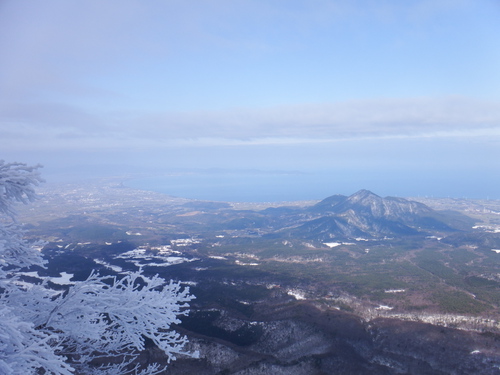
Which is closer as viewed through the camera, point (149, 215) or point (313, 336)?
point (313, 336)

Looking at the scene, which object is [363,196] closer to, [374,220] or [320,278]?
[374,220]

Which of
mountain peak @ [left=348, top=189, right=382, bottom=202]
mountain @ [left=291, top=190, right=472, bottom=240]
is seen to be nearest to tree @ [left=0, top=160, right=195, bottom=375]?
mountain @ [left=291, top=190, right=472, bottom=240]

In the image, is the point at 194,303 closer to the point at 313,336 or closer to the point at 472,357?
the point at 313,336

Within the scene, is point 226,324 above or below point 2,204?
below

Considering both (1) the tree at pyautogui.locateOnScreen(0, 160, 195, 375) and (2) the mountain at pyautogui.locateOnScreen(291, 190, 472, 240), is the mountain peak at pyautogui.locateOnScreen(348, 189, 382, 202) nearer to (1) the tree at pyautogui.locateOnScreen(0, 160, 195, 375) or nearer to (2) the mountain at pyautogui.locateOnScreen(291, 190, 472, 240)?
(2) the mountain at pyautogui.locateOnScreen(291, 190, 472, 240)

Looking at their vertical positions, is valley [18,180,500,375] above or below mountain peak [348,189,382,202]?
below

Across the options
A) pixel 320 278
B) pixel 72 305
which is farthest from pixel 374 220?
pixel 72 305

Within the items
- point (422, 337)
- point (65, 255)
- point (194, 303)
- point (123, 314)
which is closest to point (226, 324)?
point (194, 303)

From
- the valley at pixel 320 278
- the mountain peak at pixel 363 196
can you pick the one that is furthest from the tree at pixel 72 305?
the mountain peak at pixel 363 196

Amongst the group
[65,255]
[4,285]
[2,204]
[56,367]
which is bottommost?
[65,255]

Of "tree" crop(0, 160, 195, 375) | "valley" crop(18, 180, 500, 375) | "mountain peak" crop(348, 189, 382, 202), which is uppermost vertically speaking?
"tree" crop(0, 160, 195, 375)
